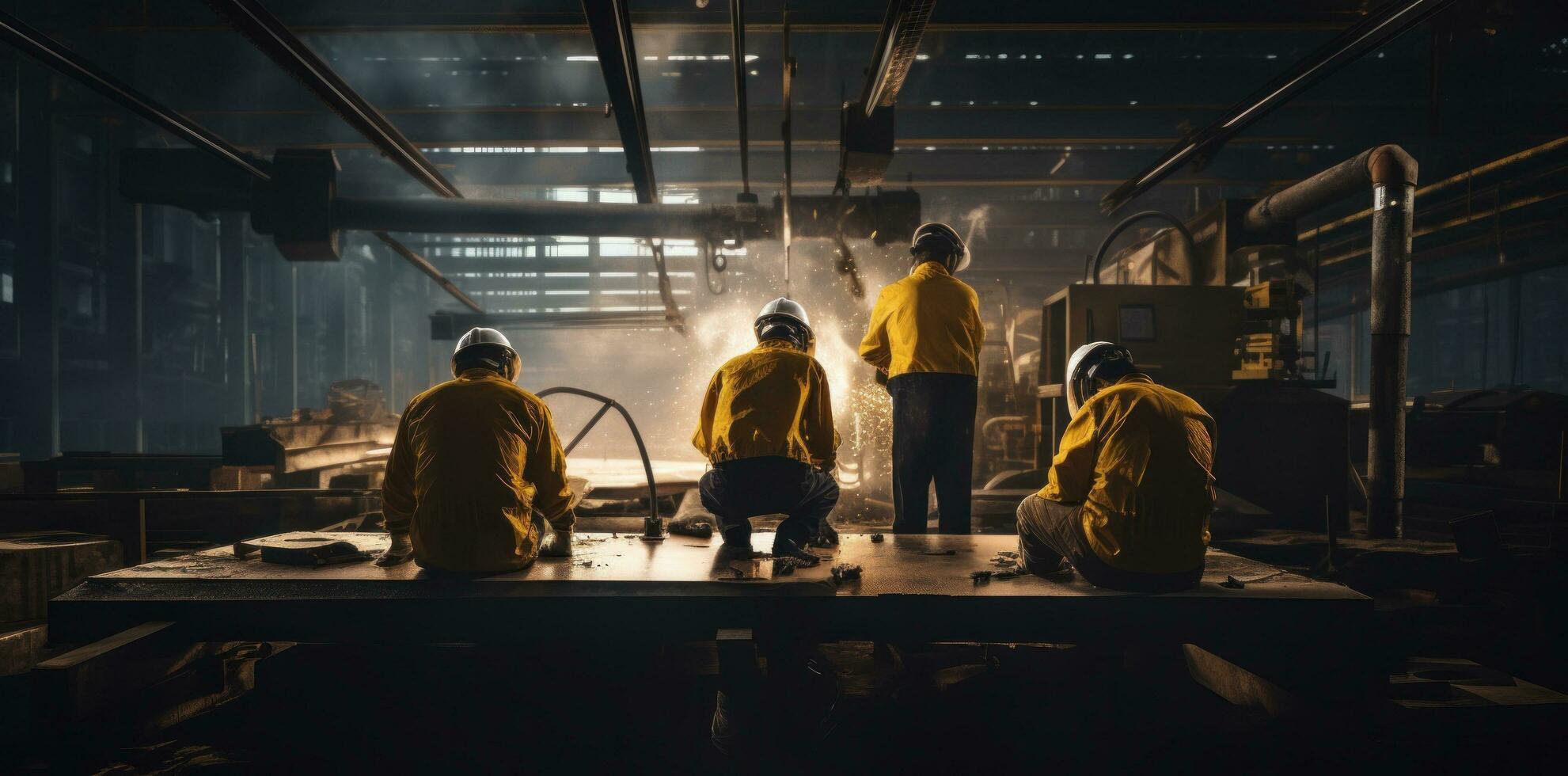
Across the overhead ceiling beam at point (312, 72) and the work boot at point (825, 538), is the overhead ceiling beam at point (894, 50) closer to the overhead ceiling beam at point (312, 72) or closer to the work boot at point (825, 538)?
the work boot at point (825, 538)

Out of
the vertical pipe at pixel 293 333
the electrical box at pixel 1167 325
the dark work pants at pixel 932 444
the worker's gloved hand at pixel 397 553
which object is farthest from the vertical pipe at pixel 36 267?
the electrical box at pixel 1167 325

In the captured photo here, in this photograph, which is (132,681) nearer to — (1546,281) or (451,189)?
(451,189)

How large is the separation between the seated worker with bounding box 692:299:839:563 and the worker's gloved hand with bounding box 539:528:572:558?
0.81 metres

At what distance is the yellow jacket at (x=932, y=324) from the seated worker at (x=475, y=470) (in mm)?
2359

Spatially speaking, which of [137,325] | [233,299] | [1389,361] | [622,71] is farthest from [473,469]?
[233,299]

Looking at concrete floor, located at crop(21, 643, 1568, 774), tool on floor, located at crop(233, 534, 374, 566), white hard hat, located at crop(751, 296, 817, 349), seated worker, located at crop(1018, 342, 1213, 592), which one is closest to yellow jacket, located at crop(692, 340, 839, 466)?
white hard hat, located at crop(751, 296, 817, 349)

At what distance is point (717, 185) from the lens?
35.1 feet

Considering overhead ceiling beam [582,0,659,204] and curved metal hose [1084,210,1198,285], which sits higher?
overhead ceiling beam [582,0,659,204]

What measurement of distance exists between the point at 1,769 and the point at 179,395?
50.9 ft

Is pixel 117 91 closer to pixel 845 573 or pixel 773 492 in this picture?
pixel 773 492

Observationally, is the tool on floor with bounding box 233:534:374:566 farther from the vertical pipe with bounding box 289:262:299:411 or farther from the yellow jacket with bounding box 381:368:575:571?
the vertical pipe with bounding box 289:262:299:411

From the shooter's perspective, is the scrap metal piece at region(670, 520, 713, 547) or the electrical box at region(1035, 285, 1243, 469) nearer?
the scrap metal piece at region(670, 520, 713, 547)

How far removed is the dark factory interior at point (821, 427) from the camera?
9.87 feet

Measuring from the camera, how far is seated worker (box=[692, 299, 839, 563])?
3.65 m
